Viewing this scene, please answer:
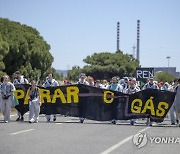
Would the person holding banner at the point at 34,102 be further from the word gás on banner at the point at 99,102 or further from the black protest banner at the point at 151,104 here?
the black protest banner at the point at 151,104

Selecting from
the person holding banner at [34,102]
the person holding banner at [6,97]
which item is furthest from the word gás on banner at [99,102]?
the person holding banner at [6,97]

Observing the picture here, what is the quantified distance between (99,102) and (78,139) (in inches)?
222

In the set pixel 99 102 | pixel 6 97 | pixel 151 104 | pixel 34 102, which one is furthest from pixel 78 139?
pixel 6 97

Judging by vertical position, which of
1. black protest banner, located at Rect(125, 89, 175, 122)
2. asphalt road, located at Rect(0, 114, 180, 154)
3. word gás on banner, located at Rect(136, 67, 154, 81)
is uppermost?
word gás on banner, located at Rect(136, 67, 154, 81)

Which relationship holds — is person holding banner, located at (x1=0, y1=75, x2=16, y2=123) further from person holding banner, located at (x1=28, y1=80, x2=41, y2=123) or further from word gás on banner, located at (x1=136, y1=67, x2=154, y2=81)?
word gás on banner, located at (x1=136, y1=67, x2=154, y2=81)

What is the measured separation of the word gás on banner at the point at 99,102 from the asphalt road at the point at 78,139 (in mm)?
1522

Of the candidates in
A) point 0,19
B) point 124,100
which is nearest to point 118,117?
point 124,100

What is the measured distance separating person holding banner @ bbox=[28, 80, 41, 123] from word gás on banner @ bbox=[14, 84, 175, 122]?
0.67 metres

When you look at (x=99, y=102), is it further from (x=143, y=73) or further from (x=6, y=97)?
(x=143, y=73)

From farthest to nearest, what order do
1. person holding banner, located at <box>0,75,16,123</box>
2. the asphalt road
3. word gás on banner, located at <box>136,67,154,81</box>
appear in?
word gás on banner, located at <box>136,67,154,81</box>
person holding banner, located at <box>0,75,16,123</box>
the asphalt road

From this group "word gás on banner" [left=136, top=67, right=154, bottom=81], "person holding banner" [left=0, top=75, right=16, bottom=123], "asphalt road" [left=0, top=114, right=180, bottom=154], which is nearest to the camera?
"asphalt road" [left=0, top=114, right=180, bottom=154]

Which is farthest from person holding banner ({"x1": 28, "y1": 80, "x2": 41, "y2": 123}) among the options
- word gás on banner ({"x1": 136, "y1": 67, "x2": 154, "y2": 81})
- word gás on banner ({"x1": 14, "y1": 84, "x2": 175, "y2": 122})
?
word gás on banner ({"x1": 136, "y1": 67, "x2": 154, "y2": 81})

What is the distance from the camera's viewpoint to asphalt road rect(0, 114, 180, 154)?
10.4 metres

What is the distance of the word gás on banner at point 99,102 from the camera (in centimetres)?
1733
